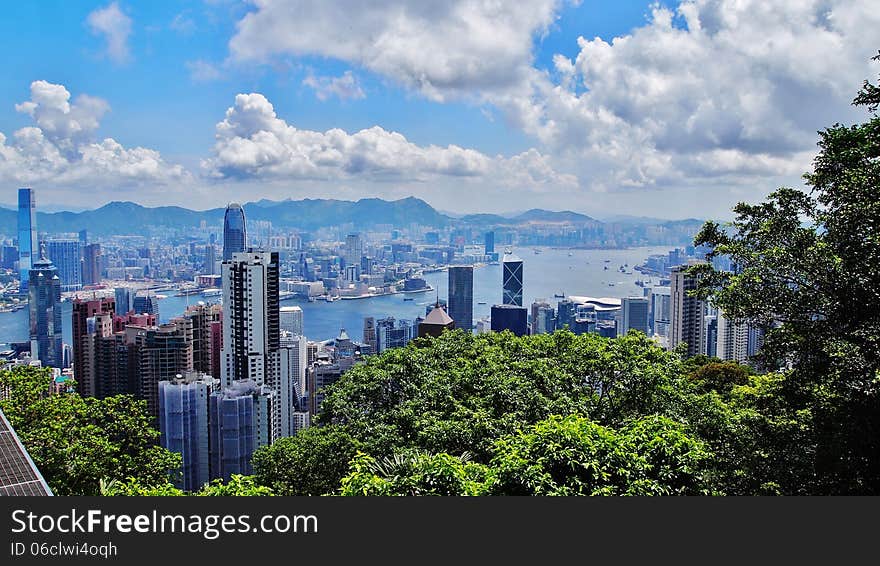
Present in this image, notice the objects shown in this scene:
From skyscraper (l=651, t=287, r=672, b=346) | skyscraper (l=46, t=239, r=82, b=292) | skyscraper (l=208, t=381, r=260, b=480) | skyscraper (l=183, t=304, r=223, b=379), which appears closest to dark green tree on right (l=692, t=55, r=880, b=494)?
skyscraper (l=208, t=381, r=260, b=480)

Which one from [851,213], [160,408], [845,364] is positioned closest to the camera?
[845,364]

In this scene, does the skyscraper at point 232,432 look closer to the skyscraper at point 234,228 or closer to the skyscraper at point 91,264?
the skyscraper at point 234,228

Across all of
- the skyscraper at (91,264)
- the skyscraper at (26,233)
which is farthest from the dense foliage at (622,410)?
the skyscraper at (91,264)

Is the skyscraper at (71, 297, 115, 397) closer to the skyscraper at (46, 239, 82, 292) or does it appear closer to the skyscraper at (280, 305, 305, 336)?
the skyscraper at (280, 305, 305, 336)

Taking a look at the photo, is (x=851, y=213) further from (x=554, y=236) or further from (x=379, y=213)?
(x=379, y=213)

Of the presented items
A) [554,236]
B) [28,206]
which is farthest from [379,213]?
[28,206]
